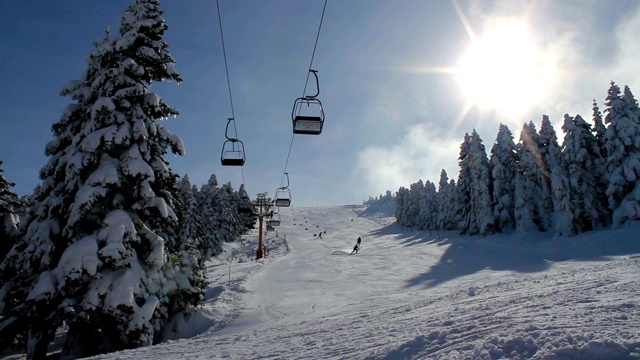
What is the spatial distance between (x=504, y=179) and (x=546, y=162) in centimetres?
569

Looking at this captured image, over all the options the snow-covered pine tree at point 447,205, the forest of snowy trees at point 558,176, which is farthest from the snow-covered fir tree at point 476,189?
the snow-covered pine tree at point 447,205

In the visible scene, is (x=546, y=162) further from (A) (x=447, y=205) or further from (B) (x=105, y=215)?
(B) (x=105, y=215)

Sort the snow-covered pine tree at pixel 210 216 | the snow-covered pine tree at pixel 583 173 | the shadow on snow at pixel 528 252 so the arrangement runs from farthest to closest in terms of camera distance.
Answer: the snow-covered pine tree at pixel 210 216, the snow-covered pine tree at pixel 583 173, the shadow on snow at pixel 528 252

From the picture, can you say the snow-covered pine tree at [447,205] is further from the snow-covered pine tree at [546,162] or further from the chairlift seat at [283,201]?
the chairlift seat at [283,201]

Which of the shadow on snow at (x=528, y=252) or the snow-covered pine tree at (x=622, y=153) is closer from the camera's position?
the shadow on snow at (x=528, y=252)

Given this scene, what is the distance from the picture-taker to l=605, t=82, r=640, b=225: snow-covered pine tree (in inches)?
1371

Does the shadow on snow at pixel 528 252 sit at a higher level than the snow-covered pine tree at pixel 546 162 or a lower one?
lower

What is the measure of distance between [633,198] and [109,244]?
43097 millimetres

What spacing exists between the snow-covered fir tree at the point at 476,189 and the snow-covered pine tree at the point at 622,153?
15175mm

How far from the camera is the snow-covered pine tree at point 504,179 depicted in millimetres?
49344

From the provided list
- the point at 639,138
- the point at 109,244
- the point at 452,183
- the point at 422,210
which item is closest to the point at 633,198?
the point at 639,138

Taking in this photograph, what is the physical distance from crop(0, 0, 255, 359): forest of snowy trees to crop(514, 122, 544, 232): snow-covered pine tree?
43.4 meters

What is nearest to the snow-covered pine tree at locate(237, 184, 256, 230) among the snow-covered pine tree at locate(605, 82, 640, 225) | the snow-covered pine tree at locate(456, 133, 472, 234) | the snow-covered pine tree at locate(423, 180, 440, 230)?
the snow-covered pine tree at locate(423, 180, 440, 230)

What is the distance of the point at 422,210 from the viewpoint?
83312 mm
